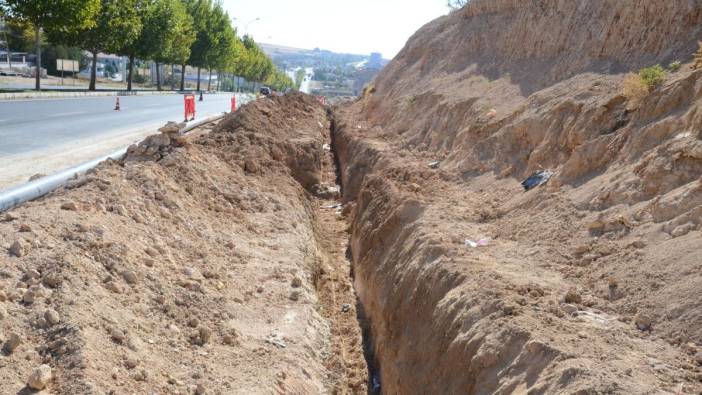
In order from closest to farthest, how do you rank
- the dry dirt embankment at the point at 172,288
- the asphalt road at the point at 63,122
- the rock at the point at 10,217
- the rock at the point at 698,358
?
1. the rock at the point at 698,358
2. the dry dirt embankment at the point at 172,288
3. the rock at the point at 10,217
4. the asphalt road at the point at 63,122

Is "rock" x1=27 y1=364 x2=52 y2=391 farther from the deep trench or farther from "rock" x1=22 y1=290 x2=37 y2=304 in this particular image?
the deep trench

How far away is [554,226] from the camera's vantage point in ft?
26.7

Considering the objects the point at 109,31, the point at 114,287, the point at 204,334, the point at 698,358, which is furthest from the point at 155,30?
the point at 698,358

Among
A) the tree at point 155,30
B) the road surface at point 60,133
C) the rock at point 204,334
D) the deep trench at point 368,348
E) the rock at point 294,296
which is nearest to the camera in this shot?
the rock at point 204,334

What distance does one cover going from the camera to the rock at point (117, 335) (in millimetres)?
5406

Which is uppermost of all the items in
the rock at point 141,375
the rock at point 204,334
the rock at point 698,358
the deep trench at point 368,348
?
the rock at point 698,358

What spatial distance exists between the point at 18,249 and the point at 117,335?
4.00 feet

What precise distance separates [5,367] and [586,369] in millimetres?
3990

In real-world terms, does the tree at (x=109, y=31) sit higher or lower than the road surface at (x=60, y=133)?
higher

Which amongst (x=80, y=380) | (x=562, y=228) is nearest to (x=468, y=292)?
(x=562, y=228)

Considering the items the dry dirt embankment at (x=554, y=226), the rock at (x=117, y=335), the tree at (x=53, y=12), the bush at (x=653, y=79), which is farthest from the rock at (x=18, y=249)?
the tree at (x=53, y=12)

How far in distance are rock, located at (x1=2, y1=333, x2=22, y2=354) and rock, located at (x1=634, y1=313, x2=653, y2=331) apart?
4.82 metres

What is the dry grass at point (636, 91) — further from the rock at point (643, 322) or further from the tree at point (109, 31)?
the tree at point (109, 31)

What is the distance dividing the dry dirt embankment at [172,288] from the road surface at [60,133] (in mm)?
2199
